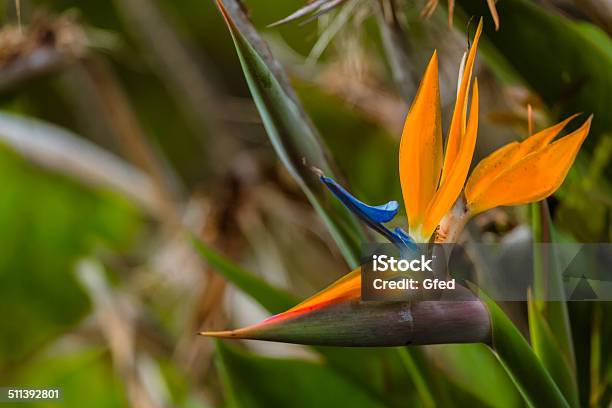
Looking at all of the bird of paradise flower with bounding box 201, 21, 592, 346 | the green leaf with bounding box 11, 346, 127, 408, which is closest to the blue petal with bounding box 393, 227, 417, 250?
the bird of paradise flower with bounding box 201, 21, 592, 346

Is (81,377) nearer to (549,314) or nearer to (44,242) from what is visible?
(44,242)

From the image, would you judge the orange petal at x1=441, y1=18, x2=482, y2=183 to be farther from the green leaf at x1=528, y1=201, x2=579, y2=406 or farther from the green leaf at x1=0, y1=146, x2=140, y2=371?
the green leaf at x1=0, y1=146, x2=140, y2=371

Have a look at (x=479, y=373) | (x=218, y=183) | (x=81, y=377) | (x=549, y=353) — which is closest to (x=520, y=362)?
(x=549, y=353)

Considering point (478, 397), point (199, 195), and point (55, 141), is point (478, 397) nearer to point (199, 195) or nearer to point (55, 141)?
point (199, 195)

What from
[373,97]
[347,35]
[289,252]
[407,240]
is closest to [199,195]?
[289,252]

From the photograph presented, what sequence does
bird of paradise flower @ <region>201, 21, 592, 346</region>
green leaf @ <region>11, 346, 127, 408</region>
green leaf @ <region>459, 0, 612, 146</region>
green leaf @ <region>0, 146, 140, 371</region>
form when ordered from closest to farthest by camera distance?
bird of paradise flower @ <region>201, 21, 592, 346</region> < green leaf @ <region>459, 0, 612, 146</region> < green leaf @ <region>11, 346, 127, 408</region> < green leaf @ <region>0, 146, 140, 371</region>

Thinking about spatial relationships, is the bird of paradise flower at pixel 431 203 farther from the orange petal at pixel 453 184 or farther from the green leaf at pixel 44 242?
the green leaf at pixel 44 242

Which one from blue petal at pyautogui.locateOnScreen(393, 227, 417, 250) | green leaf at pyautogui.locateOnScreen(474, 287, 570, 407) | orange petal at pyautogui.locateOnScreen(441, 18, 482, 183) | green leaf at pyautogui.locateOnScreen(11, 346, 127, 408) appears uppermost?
orange petal at pyautogui.locateOnScreen(441, 18, 482, 183)
